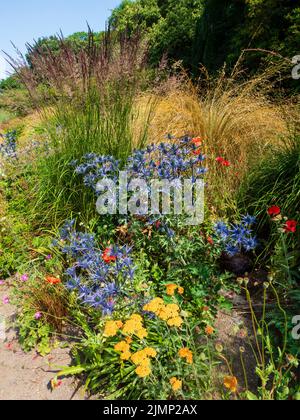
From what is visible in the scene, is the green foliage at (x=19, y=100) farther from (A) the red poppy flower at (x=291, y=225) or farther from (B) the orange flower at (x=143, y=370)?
(B) the orange flower at (x=143, y=370)

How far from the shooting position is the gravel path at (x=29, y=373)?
1.66 metres

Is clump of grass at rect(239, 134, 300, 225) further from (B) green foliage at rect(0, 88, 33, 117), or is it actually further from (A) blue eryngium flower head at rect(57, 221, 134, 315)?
(B) green foliage at rect(0, 88, 33, 117)

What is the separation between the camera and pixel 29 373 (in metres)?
1.79

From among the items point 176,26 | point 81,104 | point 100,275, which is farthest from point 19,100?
point 176,26

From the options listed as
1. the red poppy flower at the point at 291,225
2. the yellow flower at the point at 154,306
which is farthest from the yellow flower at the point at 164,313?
the red poppy flower at the point at 291,225

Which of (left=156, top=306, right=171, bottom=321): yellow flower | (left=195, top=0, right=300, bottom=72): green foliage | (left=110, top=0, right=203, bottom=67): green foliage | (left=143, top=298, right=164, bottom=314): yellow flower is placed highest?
(left=110, top=0, right=203, bottom=67): green foliage

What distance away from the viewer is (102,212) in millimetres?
2305

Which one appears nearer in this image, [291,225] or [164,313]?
[164,313]

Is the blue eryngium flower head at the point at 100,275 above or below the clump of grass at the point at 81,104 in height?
below

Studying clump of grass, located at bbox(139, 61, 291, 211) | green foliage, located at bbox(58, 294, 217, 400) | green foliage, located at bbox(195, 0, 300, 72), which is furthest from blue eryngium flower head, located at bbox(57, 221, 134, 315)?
green foliage, located at bbox(195, 0, 300, 72)

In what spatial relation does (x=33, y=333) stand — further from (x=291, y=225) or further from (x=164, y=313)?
(x=291, y=225)

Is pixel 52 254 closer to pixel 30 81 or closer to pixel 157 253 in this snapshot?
pixel 157 253

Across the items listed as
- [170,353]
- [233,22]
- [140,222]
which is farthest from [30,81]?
[233,22]

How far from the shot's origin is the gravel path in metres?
1.66
